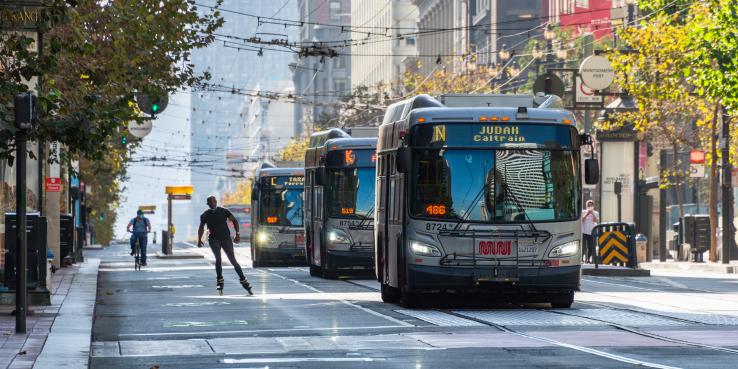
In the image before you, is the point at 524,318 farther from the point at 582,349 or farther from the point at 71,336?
the point at 71,336

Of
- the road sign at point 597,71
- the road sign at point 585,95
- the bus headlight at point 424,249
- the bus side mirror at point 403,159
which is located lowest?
the bus headlight at point 424,249

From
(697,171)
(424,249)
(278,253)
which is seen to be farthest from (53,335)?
(697,171)

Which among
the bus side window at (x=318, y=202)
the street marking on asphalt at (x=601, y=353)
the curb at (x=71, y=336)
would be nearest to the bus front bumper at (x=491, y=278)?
the curb at (x=71, y=336)

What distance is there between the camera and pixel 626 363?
559 inches

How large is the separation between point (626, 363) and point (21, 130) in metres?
7.07

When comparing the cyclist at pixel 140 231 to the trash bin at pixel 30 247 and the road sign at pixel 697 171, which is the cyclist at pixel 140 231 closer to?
the road sign at pixel 697 171

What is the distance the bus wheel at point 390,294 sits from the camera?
24547 mm

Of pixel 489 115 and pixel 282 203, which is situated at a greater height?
pixel 489 115

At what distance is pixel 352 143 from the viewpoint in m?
34.0

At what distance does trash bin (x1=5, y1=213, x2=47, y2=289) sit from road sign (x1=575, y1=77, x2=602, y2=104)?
2690 cm

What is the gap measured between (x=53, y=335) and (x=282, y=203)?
96.4 ft

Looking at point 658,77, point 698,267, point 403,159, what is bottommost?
point 698,267

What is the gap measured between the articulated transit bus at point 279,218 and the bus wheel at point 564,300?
24.1 meters

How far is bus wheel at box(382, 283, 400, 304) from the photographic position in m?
24.5
